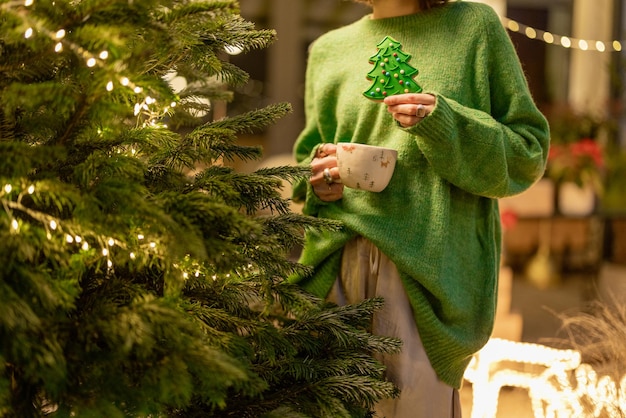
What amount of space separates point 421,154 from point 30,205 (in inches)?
22.8

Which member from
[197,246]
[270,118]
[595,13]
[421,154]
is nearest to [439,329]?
[421,154]

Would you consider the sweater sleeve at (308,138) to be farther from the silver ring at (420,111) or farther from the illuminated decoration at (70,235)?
the illuminated decoration at (70,235)

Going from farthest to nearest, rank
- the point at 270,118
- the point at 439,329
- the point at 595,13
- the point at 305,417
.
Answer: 1. the point at 595,13
2. the point at 439,329
3. the point at 270,118
4. the point at 305,417

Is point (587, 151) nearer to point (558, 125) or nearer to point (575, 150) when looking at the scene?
point (575, 150)

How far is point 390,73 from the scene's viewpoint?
3.62 feet

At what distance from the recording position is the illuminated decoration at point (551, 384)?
1.38 metres

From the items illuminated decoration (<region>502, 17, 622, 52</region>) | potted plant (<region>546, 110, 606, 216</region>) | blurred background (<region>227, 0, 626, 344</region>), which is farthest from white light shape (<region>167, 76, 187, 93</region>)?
potted plant (<region>546, 110, 606, 216</region>)

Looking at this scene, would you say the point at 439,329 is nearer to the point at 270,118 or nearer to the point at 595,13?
the point at 270,118

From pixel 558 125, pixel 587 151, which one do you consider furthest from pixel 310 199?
pixel 558 125

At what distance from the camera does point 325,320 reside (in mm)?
1041

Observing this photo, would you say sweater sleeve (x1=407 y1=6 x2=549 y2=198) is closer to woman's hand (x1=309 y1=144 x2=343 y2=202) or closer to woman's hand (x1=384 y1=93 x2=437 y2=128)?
woman's hand (x1=384 y1=93 x2=437 y2=128)

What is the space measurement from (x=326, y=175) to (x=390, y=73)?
0.18 metres

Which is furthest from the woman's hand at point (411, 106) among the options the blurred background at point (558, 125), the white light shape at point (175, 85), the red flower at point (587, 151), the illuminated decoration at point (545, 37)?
the red flower at point (587, 151)

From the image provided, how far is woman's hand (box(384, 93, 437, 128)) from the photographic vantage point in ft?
3.44
